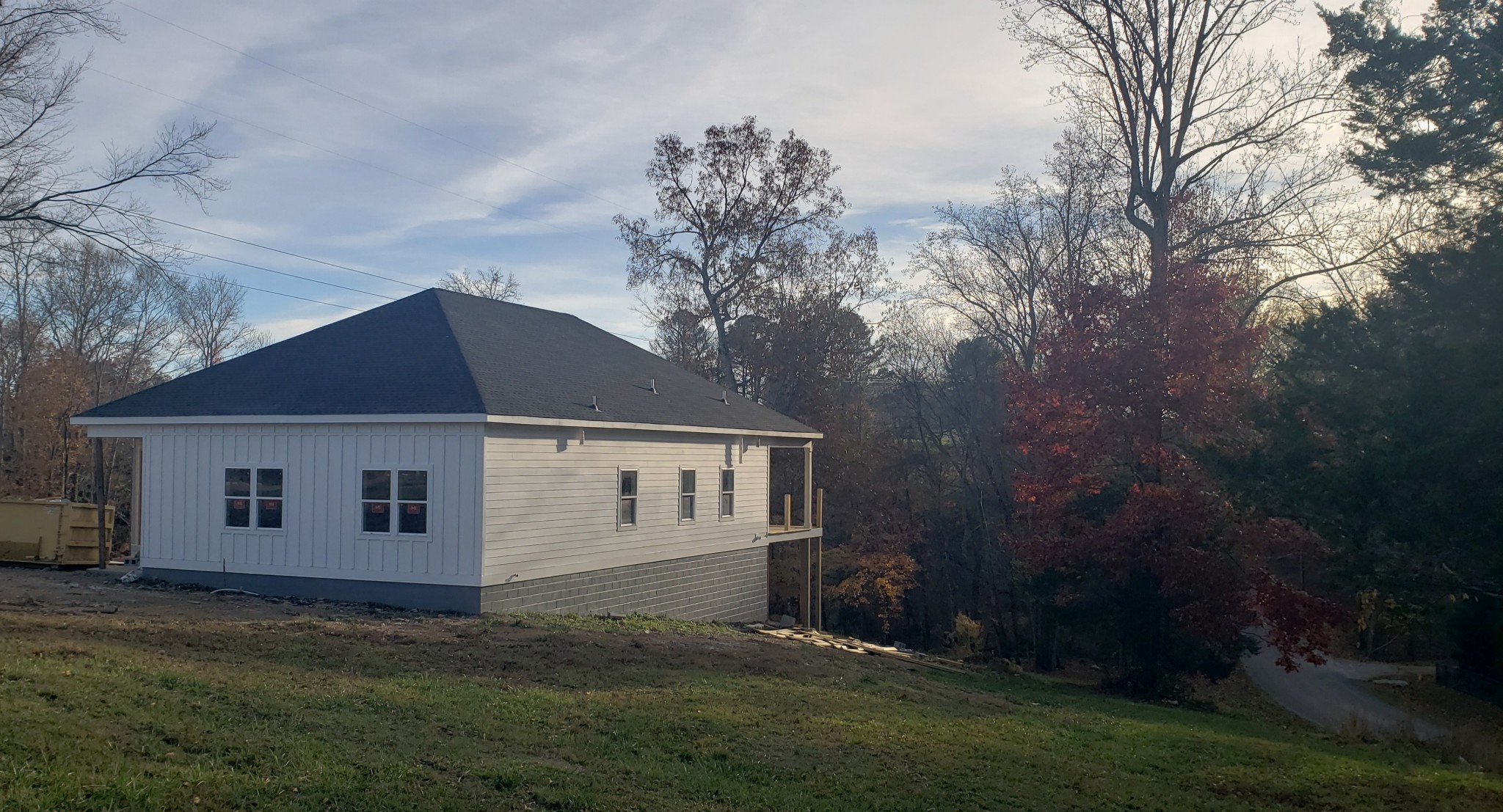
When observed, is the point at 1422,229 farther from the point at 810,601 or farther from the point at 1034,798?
the point at 810,601

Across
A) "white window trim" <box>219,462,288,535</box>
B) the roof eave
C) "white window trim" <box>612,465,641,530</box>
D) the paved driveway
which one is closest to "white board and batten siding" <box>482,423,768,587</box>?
"white window trim" <box>612,465,641,530</box>

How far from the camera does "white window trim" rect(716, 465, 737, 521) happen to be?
2334 cm

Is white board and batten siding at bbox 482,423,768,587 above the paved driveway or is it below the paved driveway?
above

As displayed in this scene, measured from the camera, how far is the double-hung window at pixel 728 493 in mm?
23578

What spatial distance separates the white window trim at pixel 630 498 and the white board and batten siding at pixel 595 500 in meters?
0.03

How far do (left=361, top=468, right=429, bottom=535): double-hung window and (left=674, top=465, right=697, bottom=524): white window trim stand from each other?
6242mm

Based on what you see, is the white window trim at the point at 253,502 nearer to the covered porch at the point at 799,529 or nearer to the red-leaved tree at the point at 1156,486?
the covered porch at the point at 799,529

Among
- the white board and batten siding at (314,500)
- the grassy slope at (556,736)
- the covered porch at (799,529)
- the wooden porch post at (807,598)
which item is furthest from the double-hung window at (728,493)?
the grassy slope at (556,736)

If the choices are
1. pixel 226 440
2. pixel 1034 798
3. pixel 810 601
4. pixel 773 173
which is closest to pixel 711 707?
pixel 1034 798

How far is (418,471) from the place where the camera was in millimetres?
16297

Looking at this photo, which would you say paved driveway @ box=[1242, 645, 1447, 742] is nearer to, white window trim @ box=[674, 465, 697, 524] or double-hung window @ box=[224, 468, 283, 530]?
white window trim @ box=[674, 465, 697, 524]

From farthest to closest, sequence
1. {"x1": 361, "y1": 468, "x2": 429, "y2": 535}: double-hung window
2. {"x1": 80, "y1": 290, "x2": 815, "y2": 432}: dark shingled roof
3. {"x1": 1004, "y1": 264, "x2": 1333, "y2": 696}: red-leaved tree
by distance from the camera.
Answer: {"x1": 1004, "y1": 264, "x2": 1333, "y2": 696}: red-leaved tree < {"x1": 80, "y1": 290, "x2": 815, "y2": 432}: dark shingled roof < {"x1": 361, "y1": 468, "x2": 429, "y2": 535}: double-hung window

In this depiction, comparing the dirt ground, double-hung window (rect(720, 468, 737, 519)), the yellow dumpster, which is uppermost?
double-hung window (rect(720, 468, 737, 519))

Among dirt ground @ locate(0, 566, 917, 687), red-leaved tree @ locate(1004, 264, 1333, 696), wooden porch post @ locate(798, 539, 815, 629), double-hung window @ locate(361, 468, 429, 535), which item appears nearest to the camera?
dirt ground @ locate(0, 566, 917, 687)
